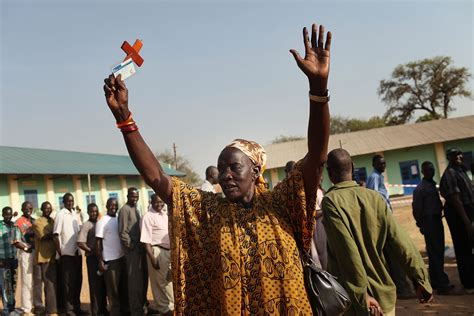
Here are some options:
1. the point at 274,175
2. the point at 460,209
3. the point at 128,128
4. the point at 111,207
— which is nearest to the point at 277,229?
the point at 128,128

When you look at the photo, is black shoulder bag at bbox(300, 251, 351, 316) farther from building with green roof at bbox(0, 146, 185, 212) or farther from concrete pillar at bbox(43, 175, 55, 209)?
concrete pillar at bbox(43, 175, 55, 209)

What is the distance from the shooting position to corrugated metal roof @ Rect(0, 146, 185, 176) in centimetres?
2368

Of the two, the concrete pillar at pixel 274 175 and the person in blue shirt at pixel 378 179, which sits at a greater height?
the concrete pillar at pixel 274 175

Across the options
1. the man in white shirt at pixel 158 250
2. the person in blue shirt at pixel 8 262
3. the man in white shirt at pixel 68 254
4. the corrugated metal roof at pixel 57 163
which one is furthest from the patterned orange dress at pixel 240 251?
the corrugated metal roof at pixel 57 163

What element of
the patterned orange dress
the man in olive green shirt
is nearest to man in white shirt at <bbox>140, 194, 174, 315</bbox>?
the man in olive green shirt

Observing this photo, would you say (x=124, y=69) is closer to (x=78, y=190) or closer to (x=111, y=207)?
(x=111, y=207)

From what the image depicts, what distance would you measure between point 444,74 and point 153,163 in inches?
1889

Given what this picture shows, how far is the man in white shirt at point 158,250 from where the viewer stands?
6.93 meters

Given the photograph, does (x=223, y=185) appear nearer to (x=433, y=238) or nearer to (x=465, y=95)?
(x=433, y=238)

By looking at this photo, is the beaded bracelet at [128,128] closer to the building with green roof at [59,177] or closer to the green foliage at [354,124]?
the building with green roof at [59,177]

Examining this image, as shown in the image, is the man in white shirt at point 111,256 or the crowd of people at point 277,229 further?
the man in white shirt at point 111,256

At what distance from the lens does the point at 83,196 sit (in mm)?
26984

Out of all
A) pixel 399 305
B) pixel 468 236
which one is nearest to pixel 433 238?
pixel 468 236

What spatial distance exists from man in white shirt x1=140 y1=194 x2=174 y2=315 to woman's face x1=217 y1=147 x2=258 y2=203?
4.60 meters
